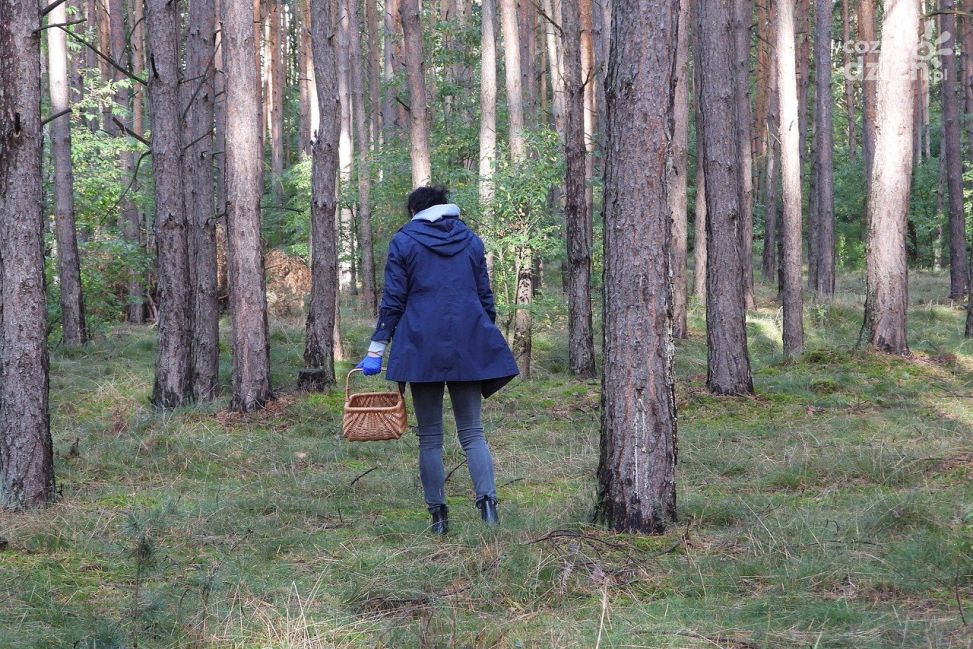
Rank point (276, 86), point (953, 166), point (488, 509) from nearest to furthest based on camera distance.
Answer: point (488, 509)
point (953, 166)
point (276, 86)

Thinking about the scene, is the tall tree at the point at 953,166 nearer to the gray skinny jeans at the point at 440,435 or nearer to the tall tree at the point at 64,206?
the tall tree at the point at 64,206

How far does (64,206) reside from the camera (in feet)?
46.8

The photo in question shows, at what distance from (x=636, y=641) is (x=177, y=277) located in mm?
8212

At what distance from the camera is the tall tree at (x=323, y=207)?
1191 centimetres

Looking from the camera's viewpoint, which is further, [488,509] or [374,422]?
[374,422]

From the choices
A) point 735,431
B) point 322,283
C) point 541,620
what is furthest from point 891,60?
point 541,620

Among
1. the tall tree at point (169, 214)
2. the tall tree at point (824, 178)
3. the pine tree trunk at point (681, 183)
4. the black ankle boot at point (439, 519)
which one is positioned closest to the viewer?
the black ankle boot at point (439, 519)

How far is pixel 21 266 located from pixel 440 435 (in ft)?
9.10

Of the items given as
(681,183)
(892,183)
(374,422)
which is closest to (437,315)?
(374,422)

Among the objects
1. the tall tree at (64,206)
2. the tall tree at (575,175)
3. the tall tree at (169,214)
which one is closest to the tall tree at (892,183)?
the tall tree at (575,175)

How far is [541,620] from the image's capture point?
3.75 m

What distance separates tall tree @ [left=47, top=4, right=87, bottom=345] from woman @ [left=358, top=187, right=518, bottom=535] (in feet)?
34.3

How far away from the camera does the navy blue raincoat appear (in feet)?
17.3

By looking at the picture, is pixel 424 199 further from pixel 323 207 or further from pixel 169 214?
pixel 323 207
